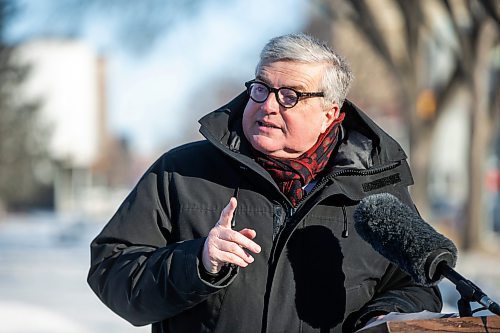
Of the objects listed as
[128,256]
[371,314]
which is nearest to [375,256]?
[371,314]

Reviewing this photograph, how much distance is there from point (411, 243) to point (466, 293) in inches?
7.6

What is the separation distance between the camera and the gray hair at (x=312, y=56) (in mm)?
2971

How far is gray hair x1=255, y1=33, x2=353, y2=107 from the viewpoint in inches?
117

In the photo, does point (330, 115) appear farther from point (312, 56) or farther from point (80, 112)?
point (80, 112)

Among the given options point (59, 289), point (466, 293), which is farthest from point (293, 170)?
point (59, 289)

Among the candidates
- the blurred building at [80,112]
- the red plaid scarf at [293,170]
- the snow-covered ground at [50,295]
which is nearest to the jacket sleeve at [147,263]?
the red plaid scarf at [293,170]

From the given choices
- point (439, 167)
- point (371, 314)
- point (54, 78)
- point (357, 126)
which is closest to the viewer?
point (371, 314)

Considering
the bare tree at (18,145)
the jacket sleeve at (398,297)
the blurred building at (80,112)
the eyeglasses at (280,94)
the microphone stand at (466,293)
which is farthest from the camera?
the blurred building at (80,112)

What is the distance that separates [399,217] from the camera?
266 centimetres

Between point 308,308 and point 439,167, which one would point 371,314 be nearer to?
point 308,308

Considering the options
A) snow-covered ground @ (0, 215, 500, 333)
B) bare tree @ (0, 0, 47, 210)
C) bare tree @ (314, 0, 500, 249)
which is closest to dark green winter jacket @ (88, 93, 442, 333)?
snow-covered ground @ (0, 215, 500, 333)

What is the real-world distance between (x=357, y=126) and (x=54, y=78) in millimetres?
66487

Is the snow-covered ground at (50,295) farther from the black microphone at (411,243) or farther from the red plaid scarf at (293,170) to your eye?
the black microphone at (411,243)

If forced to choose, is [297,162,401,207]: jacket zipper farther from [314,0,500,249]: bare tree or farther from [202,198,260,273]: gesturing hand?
[314,0,500,249]: bare tree
